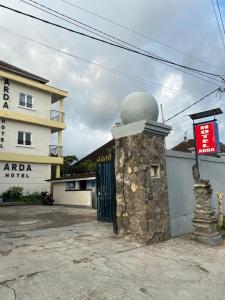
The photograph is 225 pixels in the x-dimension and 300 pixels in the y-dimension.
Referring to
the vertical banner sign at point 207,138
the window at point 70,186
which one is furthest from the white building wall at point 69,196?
the vertical banner sign at point 207,138

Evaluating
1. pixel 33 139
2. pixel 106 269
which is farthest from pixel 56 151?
pixel 106 269

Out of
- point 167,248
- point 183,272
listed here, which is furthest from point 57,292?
point 167,248

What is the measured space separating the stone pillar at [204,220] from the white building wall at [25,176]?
57.3 ft

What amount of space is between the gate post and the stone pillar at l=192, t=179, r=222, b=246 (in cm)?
78

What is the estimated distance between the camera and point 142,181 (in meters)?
6.70

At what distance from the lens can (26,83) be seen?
76.4 feet

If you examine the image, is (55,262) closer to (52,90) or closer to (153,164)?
(153,164)

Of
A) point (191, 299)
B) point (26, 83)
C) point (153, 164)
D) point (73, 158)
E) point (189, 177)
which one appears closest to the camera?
point (191, 299)

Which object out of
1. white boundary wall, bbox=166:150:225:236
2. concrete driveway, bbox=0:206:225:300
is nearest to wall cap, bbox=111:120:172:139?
white boundary wall, bbox=166:150:225:236

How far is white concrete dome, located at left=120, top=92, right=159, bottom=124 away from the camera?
7.12 metres

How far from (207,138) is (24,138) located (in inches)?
683

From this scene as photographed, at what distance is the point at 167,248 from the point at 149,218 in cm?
78

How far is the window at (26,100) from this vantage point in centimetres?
2339

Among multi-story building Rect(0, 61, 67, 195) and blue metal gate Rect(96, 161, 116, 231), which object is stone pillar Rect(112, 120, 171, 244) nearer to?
blue metal gate Rect(96, 161, 116, 231)
